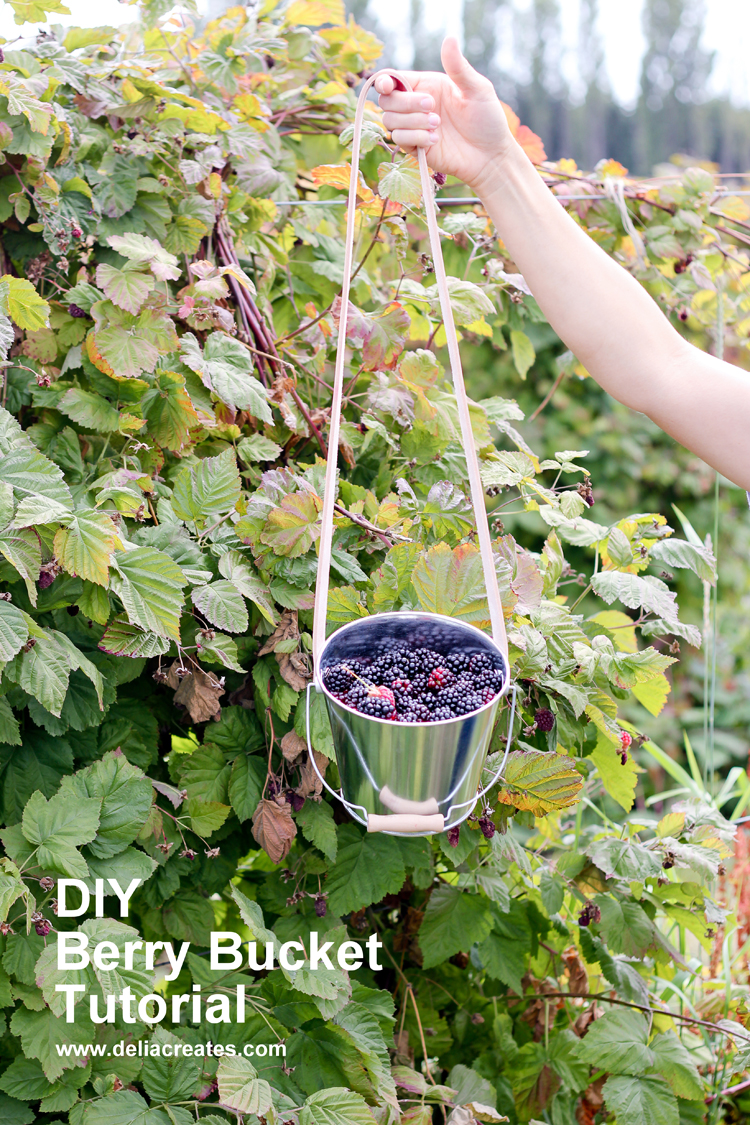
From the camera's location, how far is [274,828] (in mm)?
1075

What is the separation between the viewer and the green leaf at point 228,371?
1.16 m

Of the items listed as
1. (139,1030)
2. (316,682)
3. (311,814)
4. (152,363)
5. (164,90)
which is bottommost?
(139,1030)

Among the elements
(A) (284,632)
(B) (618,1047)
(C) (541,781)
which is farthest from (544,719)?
(B) (618,1047)

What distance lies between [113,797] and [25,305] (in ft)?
1.92

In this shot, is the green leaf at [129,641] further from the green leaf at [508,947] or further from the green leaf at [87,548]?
the green leaf at [508,947]

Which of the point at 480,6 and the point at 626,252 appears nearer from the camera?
the point at 626,252

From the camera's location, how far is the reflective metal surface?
0.76 metres

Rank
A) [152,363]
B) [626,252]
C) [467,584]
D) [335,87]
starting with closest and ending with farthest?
1. [467,584]
2. [152,363]
3. [335,87]
4. [626,252]

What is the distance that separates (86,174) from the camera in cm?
125

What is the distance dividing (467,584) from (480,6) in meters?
9.22

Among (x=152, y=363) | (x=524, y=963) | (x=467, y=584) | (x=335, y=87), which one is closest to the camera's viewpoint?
(x=467, y=584)

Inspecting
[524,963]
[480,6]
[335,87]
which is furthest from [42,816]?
[480,6]

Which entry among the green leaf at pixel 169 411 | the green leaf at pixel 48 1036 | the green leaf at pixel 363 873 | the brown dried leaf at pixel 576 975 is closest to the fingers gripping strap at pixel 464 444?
the green leaf at pixel 169 411

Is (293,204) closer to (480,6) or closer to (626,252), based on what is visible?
(626,252)
